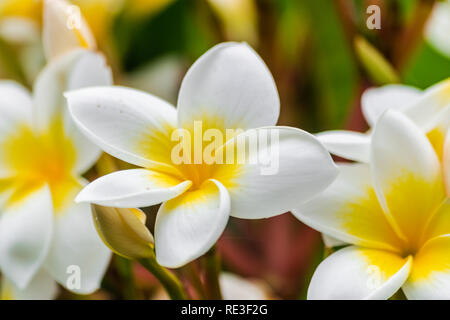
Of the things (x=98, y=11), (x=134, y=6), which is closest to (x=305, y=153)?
(x=98, y=11)

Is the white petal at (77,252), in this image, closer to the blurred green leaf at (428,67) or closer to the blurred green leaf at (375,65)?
the blurred green leaf at (375,65)

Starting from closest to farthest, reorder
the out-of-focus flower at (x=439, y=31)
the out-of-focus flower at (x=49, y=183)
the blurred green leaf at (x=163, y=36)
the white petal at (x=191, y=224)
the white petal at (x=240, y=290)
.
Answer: the white petal at (x=191, y=224), the out-of-focus flower at (x=49, y=183), the white petal at (x=240, y=290), the out-of-focus flower at (x=439, y=31), the blurred green leaf at (x=163, y=36)

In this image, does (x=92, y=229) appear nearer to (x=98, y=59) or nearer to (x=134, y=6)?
(x=98, y=59)

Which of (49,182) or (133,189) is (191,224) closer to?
(133,189)

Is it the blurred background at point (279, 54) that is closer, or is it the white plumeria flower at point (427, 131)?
the white plumeria flower at point (427, 131)

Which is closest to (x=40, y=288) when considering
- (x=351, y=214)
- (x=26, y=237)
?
(x=26, y=237)

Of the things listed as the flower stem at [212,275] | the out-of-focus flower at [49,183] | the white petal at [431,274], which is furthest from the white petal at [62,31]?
the white petal at [431,274]

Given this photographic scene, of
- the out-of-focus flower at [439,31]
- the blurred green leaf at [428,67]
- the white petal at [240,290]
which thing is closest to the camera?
the white petal at [240,290]
